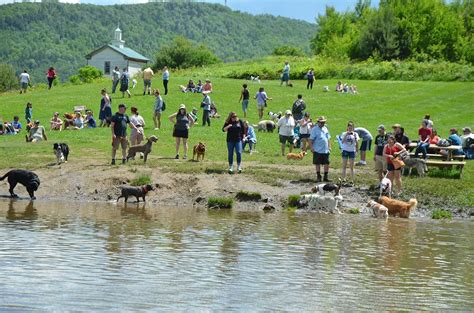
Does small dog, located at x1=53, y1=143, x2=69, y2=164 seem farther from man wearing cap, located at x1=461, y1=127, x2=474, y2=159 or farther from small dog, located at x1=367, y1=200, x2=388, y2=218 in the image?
man wearing cap, located at x1=461, y1=127, x2=474, y2=159

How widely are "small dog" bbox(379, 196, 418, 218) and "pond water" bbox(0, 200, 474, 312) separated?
94cm

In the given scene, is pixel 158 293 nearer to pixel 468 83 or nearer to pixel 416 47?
pixel 468 83

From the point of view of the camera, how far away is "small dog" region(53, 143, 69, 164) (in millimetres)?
25391

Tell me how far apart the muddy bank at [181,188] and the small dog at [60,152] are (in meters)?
0.93

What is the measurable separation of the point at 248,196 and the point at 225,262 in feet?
30.4

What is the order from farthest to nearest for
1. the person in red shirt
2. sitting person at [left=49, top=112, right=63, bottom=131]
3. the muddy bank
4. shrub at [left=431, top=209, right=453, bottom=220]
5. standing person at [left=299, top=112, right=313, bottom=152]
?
sitting person at [left=49, top=112, right=63, bottom=131]
standing person at [left=299, top=112, right=313, bottom=152]
the person in red shirt
the muddy bank
shrub at [left=431, top=209, right=453, bottom=220]

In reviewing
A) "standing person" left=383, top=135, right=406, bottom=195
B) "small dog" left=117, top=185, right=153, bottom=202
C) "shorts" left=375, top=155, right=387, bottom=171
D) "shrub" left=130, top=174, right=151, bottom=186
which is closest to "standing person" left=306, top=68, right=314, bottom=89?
"shorts" left=375, top=155, right=387, bottom=171

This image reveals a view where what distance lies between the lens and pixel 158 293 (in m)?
10.6

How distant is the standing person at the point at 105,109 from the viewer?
114 feet

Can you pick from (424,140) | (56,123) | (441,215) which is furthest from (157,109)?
(441,215)

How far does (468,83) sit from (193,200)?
35299mm

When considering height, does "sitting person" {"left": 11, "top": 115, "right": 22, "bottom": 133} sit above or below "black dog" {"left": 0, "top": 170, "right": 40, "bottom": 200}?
above

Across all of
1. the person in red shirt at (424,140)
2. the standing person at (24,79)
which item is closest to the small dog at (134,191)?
the person in red shirt at (424,140)

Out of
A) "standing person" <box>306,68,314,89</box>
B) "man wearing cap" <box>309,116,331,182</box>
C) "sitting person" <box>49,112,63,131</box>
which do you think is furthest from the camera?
"standing person" <box>306,68,314,89</box>
